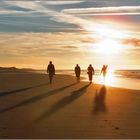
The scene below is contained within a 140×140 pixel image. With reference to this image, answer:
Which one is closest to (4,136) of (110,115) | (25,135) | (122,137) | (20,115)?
(25,135)

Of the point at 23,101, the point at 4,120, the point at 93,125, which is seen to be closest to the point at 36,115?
the point at 4,120

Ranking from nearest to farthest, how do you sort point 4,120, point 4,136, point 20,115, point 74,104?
1. point 4,136
2. point 4,120
3. point 20,115
4. point 74,104

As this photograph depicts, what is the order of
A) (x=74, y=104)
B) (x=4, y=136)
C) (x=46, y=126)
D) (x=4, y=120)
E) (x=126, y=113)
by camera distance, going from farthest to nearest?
1. (x=74, y=104)
2. (x=126, y=113)
3. (x=4, y=120)
4. (x=46, y=126)
5. (x=4, y=136)

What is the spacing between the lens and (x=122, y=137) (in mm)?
11508

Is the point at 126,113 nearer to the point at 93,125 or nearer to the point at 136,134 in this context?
the point at 93,125

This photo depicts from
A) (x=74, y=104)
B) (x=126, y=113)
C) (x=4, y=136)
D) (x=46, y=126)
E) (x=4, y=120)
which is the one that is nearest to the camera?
(x=4, y=136)

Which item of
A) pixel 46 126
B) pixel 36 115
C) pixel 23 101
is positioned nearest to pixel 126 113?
pixel 36 115

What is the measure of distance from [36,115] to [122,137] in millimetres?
4661

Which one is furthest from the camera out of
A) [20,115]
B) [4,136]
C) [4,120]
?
[20,115]

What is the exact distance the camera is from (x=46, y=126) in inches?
514

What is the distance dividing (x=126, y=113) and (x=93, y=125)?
3477 mm

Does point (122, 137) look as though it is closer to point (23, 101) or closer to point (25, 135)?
point (25, 135)

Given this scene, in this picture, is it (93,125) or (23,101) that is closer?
(93,125)

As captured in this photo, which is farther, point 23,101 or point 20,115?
point 23,101
